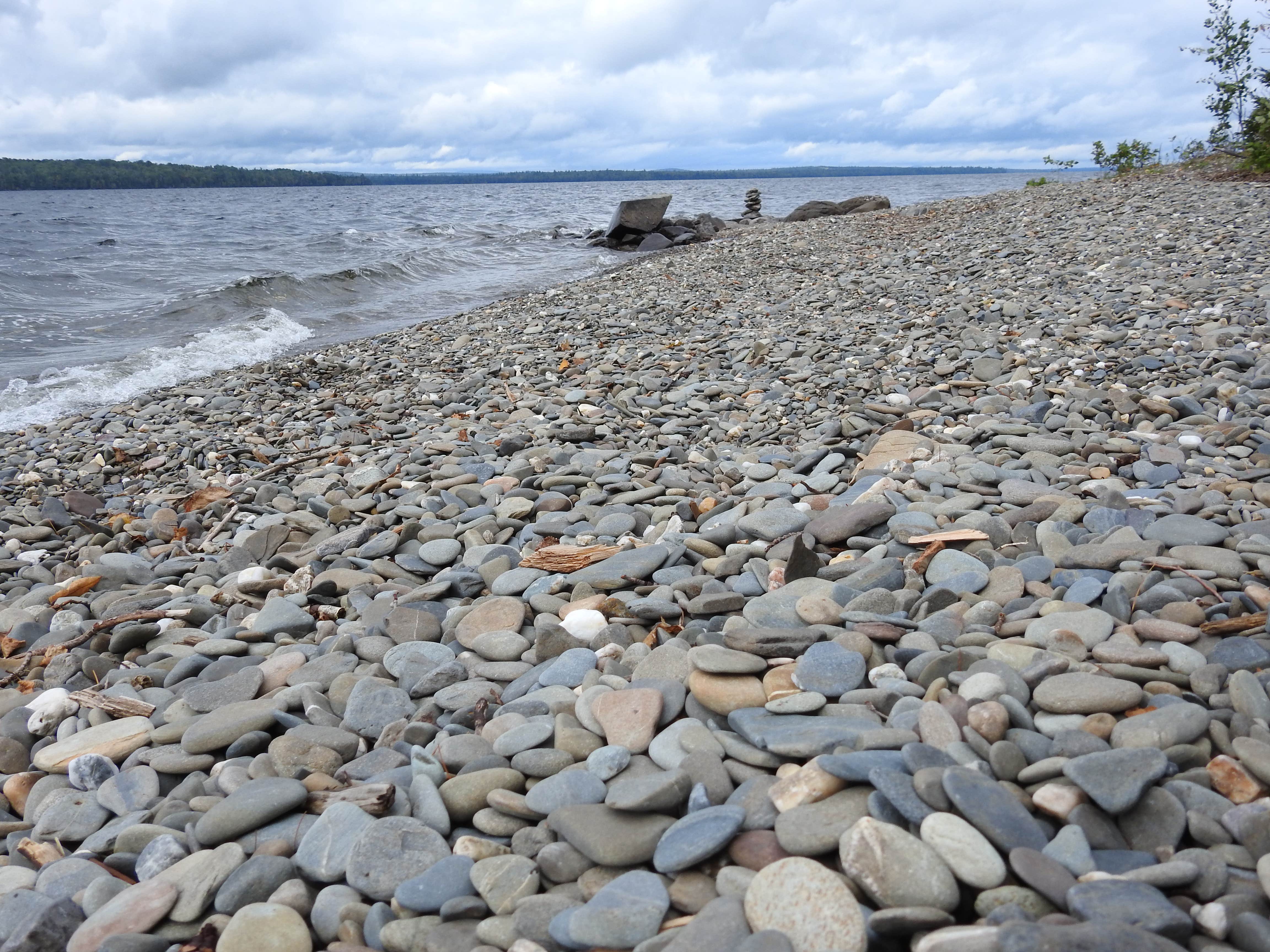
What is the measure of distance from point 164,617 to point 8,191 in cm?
10677

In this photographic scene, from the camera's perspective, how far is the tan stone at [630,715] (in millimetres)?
1943

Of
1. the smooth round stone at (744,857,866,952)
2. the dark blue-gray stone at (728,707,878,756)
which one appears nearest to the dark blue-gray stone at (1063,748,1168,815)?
the dark blue-gray stone at (728,707,878,756)

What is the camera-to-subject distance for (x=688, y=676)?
7.13 ft

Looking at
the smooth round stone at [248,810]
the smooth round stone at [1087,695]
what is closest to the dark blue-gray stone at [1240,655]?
the smooth round stone at [1087,695]

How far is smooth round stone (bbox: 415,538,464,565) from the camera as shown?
3424 mm

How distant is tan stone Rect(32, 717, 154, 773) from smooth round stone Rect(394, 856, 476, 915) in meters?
1.20

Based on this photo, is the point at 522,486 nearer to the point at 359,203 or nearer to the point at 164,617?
the point at 164,617

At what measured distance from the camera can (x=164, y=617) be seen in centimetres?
313

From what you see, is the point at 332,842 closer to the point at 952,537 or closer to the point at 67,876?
the point at 67,876

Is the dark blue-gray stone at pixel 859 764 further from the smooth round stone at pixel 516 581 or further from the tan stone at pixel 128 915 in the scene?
the smooth round stone at pixel 516 581

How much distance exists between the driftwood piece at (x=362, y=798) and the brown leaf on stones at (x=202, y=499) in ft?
11.1

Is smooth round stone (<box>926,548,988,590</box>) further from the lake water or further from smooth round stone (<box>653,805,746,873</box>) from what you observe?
the lake water

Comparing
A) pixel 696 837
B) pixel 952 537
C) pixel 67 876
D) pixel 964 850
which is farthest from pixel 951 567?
pixel 67 876

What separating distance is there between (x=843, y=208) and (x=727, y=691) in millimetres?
28998
